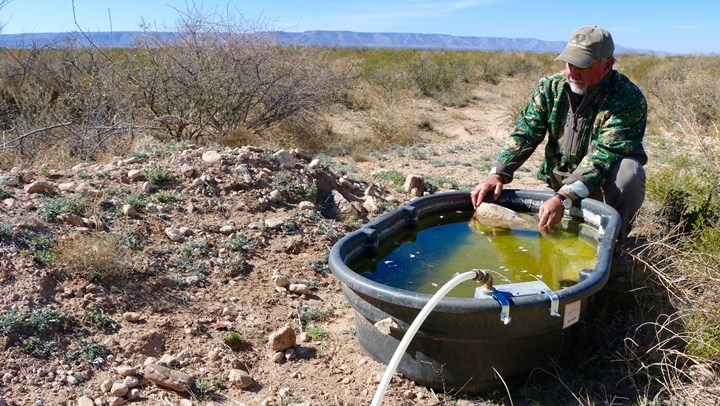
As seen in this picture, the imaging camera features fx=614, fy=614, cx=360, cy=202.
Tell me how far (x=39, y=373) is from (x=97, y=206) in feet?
5.23

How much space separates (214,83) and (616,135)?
5.61 meters

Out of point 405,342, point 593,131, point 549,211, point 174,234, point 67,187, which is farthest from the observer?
point 67,187

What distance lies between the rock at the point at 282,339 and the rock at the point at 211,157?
91.6 inches

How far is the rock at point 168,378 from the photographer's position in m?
2.68

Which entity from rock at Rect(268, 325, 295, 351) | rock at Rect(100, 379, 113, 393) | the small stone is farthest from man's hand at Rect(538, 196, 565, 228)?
rock at Rect(100, 379, 113, 393)

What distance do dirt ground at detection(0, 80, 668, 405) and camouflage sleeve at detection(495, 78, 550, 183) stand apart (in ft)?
4.28

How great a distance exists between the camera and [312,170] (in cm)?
543

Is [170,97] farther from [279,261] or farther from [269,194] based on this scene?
[279,261]

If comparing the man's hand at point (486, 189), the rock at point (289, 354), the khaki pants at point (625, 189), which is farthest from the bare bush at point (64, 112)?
the khaki pants at point (625, 189)

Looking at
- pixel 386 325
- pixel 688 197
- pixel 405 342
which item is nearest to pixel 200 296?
pixel 386 325

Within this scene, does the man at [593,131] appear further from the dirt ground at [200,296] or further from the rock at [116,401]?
the rock at [116,401]

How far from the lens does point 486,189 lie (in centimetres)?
366

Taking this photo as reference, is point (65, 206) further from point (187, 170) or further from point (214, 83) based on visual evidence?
point (214, 83)

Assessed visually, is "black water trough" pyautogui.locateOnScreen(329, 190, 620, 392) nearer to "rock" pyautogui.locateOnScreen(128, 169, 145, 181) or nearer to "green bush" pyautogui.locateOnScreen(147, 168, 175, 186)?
"green bush" pyautogui.locateOnScreen(147, 168, 175, 186)
